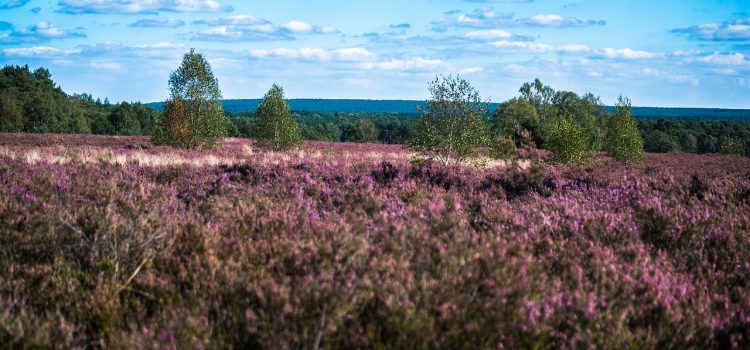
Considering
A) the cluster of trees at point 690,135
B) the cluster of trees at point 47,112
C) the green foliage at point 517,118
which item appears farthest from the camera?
the cluster of trees at point 690,135

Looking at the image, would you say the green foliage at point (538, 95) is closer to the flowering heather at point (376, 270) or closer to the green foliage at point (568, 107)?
the green foliage at point (568, 107)

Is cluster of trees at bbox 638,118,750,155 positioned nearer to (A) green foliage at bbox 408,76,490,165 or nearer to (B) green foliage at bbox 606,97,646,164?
(B) green foliage at bbox 606,97,646,164

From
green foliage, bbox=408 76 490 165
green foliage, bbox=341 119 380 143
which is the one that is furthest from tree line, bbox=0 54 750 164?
green foliage, bbox=341 119 380 143

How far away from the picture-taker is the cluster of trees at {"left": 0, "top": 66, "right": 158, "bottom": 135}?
78.6 metres

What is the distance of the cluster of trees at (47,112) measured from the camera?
7862 centimetres

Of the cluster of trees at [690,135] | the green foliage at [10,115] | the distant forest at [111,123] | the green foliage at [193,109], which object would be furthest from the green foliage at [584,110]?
the green foliage at [10,115]

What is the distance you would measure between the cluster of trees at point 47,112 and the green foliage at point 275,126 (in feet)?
140

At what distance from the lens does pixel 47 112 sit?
83.5m

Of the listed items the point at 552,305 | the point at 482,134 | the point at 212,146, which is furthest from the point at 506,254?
the point at 212,146

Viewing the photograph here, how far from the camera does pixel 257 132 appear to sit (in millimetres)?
33281

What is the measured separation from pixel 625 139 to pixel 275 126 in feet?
82.8

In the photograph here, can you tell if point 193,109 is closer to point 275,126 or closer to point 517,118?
point 275,126

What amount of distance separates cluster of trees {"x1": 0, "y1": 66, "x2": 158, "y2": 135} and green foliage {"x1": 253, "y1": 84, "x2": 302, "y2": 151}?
42742 mm

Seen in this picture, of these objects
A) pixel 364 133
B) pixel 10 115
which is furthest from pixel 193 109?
pixel 364 133
